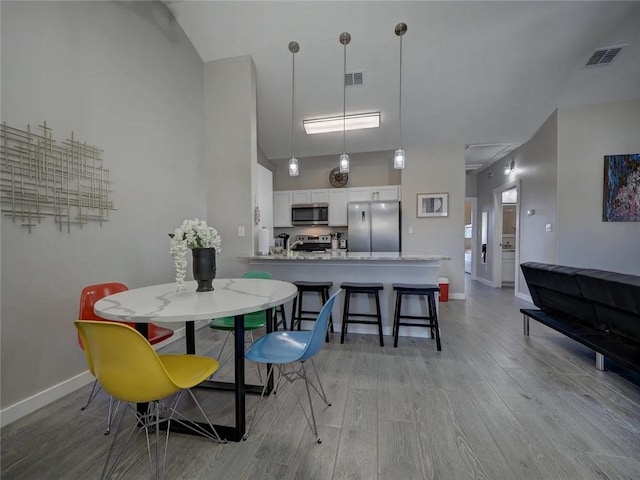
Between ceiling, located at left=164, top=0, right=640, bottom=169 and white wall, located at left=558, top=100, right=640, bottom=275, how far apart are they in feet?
0.84

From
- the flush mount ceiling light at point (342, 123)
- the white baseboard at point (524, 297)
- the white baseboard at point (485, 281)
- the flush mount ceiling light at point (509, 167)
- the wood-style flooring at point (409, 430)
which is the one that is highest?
the flush mount ceiling light at point (342, 123)

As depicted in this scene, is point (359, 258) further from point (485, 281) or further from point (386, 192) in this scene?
point (485, 281)

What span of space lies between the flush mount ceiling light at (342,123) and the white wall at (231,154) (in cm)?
114

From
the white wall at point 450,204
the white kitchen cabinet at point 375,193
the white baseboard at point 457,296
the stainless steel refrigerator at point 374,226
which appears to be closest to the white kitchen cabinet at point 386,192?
the white kitchen cabinet at point 375,193

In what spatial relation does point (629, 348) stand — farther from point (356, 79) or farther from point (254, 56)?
point (254, 56)

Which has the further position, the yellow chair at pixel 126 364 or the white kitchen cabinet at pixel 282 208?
the white kitchen cabinet at pixel 282 208

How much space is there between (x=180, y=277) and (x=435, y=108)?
4.24 meters

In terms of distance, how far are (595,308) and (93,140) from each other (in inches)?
172

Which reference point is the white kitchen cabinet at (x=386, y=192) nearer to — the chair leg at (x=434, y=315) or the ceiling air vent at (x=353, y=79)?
the ceiling air vent at (x=353, y=79)

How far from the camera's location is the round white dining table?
121 cm

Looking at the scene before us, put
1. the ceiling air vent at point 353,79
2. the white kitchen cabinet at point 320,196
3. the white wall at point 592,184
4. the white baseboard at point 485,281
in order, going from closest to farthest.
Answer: the ceiling air vent at point 353,79, the white wall at point 592,184, the white kitchen cabinet at point 320,196, the white baseboard at point 485,281

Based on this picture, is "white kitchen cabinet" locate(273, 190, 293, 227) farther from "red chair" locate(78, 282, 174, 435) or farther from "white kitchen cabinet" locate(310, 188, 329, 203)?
"red chair" locate(78, 282, 174, 435)

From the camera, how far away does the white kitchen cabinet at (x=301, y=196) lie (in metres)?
5.41

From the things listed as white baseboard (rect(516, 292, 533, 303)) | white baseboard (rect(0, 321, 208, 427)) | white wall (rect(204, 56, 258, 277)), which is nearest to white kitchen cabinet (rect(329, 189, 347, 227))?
white wall (rect(204, 56, 258, 277))
